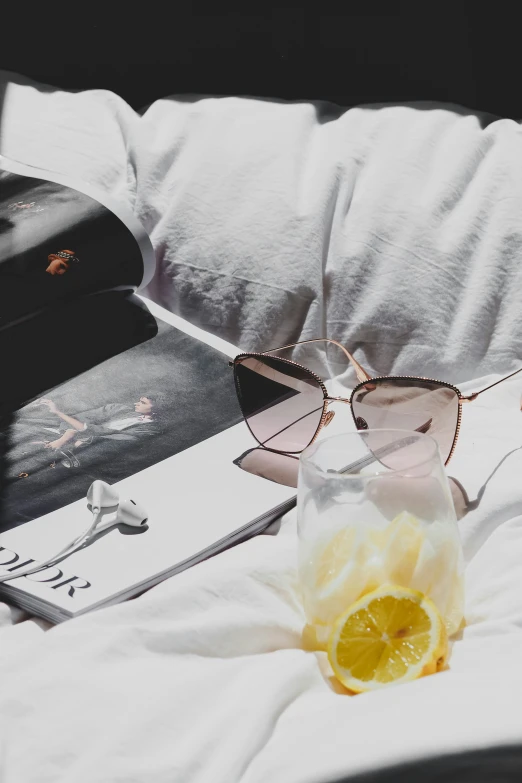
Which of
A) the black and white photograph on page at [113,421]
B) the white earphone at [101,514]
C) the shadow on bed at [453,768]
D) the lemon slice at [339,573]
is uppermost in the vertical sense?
the shadow on bed at [453,768]

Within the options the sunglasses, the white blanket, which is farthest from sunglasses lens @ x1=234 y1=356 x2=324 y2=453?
the white blanket

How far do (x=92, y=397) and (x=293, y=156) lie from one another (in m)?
0.38

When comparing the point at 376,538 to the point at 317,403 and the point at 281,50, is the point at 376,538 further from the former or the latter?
the point at 281,50

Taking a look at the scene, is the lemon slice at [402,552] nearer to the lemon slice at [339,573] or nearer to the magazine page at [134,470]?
the lemon slice at [339,573]

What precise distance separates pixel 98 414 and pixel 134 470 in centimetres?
11

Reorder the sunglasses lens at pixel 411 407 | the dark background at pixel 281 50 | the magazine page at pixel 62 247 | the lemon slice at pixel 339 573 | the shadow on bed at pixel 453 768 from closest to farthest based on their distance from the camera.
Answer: the shadow on bed at pixel 453 768
the lemon slice at pixel 339 573
the sunglasses lens at pixel 411 407
the magazine page at pixel 62 247
the dark background at pixel 281 50

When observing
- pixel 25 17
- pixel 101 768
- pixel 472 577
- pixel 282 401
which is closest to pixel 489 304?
pixel 282 401

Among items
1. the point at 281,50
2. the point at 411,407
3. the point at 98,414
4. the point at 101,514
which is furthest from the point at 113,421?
the point at 281,50

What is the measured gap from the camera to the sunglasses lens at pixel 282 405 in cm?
69

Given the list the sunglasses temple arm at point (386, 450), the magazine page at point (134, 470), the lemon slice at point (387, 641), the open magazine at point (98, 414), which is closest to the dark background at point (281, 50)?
the open magazine at point (98, 414)

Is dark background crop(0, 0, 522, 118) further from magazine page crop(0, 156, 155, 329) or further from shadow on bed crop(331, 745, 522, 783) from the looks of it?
shadow on bed crop(331, 745, 522, 783)

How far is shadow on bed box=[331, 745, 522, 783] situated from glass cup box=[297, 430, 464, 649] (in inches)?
4.7

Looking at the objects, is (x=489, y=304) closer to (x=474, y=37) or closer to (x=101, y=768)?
(x=474, y=37)

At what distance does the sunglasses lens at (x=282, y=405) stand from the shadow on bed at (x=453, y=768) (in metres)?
0.37
